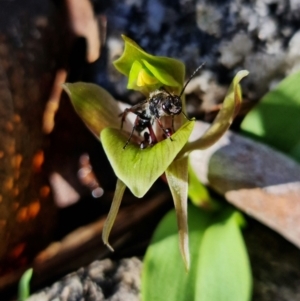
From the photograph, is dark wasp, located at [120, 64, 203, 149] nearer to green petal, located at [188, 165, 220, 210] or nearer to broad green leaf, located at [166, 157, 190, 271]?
broad green leaf, located at [166, 157, 190, 271]

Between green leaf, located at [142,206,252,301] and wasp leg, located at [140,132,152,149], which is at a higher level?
wasp leg, located at [140,132,152,149]

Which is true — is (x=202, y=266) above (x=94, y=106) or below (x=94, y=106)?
below

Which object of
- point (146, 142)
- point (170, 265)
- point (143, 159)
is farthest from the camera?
point (170, 265)

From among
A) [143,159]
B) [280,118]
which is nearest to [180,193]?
[143,159]

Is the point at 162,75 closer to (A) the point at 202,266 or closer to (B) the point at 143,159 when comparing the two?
(B) the point at 143,159

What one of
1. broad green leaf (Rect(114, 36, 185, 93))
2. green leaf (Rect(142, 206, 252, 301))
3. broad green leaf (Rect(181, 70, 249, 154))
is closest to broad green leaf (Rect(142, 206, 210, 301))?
green leaf (Rect(142, 206, 252, 301))

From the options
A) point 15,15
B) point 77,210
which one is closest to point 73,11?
point 15,15
